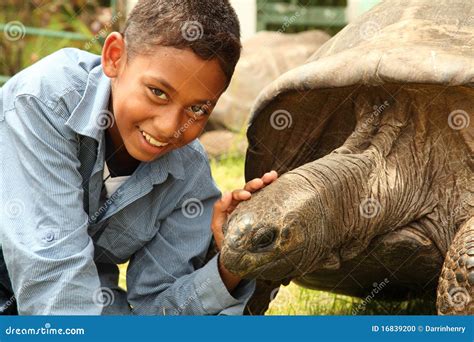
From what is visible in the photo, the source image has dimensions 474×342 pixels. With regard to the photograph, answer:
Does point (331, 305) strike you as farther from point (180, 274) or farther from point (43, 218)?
point (43, 218)

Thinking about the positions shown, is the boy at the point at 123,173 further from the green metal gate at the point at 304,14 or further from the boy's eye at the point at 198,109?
the green metal gate at the point at 304,14

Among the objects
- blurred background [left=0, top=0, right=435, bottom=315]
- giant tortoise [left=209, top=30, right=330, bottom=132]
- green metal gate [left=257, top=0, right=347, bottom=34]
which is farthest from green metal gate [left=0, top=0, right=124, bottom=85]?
green metal gate [left=257, top=0, right=347, bottom=34]

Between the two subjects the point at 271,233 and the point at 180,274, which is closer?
the point at 271,233

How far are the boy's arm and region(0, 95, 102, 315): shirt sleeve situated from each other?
461 millimetres

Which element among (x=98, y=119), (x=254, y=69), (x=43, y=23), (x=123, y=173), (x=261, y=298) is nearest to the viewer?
(x=98, y=119)

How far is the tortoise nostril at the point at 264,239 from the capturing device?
2533 mm

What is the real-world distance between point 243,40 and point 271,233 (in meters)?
6.70

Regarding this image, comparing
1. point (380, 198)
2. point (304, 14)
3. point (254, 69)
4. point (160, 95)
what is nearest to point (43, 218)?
point (160, 95)

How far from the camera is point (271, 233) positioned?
256 centimetres

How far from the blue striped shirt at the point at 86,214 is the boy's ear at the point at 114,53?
0.29 ft

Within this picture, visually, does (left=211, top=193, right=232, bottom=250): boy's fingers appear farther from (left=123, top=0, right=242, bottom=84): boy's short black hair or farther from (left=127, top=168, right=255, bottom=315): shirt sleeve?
(left=123, top=0, right=242, bottom=84): boy's short black hair

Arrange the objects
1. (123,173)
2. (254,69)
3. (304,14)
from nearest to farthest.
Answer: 1. (123,173)
2. (254,69)
3. (304,14)

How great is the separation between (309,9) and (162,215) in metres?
7.96

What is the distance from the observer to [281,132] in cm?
346
